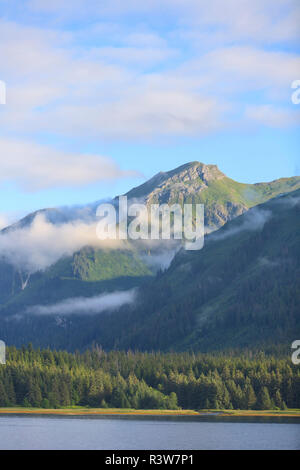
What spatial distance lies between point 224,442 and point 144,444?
75.7 ft
